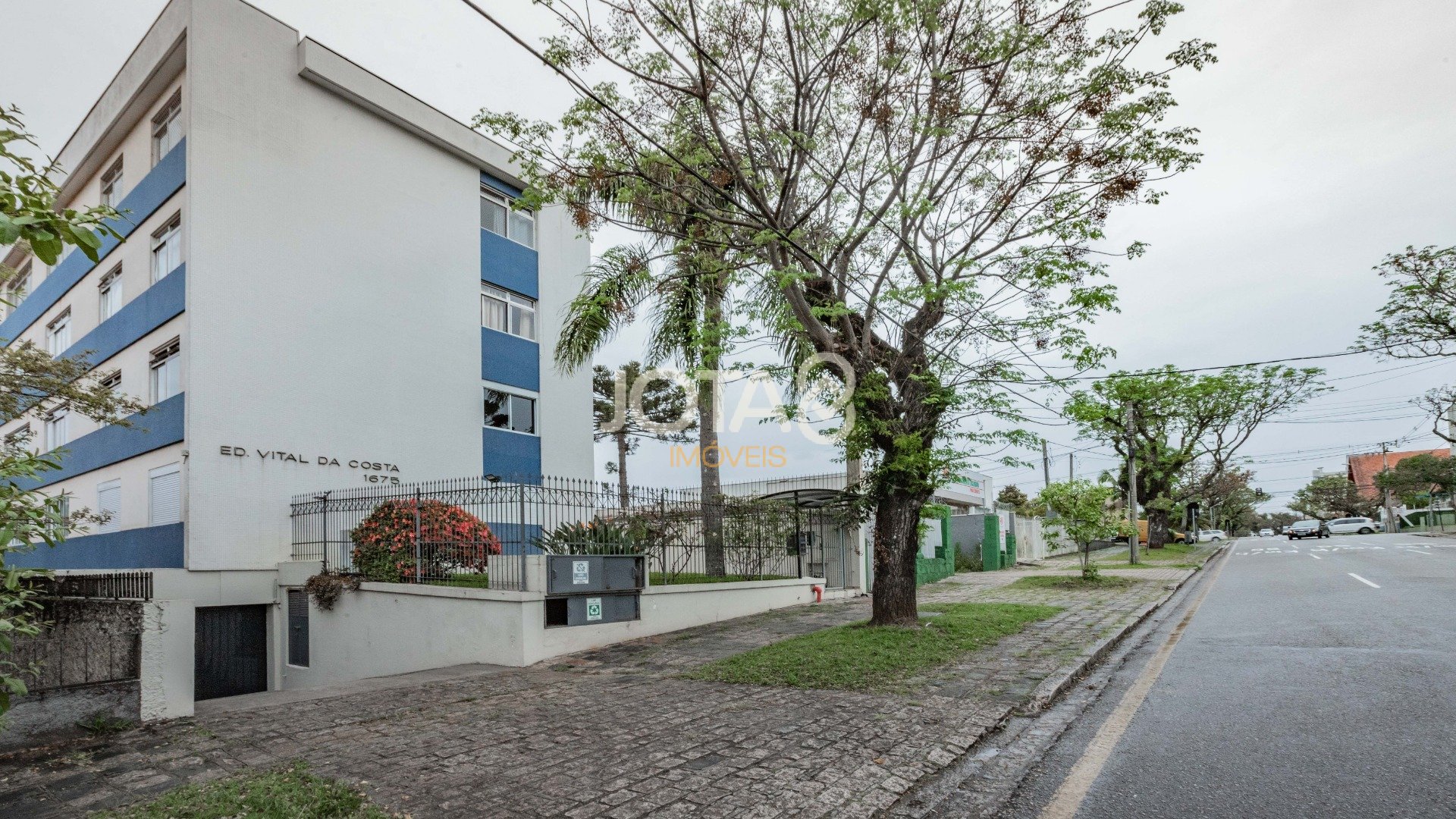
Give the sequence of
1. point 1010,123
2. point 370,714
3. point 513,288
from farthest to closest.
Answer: point 513,288 → point 1010,123 → point 370,714

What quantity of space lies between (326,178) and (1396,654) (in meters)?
18.0

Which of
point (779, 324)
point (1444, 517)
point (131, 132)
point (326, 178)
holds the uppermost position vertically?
point (131, 132)

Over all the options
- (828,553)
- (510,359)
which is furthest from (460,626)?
(510,359)

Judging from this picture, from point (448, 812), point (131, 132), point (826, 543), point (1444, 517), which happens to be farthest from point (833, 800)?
point (1444, 517)

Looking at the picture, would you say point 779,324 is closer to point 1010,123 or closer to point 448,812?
point 1010,123

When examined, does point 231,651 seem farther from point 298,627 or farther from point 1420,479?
point 1420,479

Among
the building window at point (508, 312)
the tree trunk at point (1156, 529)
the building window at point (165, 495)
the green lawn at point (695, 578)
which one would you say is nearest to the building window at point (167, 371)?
the building window at point (165, 495)

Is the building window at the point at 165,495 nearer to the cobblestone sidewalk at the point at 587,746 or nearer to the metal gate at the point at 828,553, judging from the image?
the cobblestone sidewalk at the point at 587,746

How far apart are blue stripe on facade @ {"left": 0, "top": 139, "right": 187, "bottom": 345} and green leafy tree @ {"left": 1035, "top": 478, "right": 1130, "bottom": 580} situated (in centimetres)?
1744

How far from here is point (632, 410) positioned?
1120 inches

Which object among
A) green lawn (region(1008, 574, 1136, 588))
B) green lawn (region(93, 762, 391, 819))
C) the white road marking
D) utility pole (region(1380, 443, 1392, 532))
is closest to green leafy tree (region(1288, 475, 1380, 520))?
utility pole (region(1380, 443, 1392, 532))

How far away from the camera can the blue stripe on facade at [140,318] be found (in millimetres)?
14680

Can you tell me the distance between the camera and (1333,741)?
210 inches

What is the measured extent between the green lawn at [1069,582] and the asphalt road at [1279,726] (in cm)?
628
